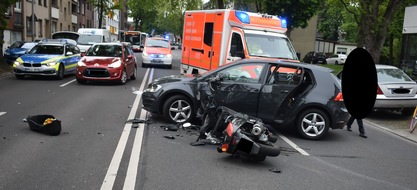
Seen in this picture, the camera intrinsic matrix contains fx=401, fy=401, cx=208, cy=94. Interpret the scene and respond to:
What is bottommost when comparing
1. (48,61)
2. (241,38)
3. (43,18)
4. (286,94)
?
(48,61)

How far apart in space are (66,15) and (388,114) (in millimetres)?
46411

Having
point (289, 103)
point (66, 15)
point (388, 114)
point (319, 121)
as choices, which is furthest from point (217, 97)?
point (66, 15)

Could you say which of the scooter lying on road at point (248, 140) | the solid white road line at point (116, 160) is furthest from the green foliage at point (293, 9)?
the scooter lying on road at point (248, 140)

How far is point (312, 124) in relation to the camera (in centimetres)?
797

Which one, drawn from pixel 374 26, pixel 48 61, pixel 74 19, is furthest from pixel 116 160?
pixel 74 19

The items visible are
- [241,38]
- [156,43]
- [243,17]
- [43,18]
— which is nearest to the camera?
[241,38]

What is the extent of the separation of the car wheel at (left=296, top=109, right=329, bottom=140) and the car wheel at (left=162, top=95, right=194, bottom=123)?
2.25 meters

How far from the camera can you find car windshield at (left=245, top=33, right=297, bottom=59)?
12.0 m

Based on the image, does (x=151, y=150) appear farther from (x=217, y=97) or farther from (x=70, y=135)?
(x=217, y=97)

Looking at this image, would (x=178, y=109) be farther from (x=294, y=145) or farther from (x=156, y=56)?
(x=156, y=56)

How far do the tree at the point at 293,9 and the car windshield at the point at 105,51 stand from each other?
52.8 feet

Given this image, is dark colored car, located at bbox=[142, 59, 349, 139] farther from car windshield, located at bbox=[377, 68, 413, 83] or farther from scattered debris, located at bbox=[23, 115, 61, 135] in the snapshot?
car windshield, located at bbox=[377, 68, 413, 83]

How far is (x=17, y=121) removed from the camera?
811cm

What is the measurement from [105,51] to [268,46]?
22.9 feet
